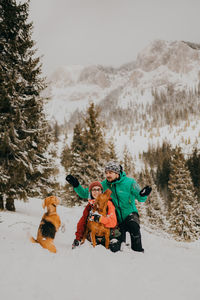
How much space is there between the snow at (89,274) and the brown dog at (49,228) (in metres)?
0.15

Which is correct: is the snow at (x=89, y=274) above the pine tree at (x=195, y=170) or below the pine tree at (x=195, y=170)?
above

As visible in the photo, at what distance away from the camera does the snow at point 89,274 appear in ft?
9.37

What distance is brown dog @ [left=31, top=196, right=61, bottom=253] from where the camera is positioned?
4.15m

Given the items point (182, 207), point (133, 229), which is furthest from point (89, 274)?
point (182, 207)

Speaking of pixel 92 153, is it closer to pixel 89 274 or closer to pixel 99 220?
pixel 99 220

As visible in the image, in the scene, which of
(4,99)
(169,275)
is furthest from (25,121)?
(169,275)

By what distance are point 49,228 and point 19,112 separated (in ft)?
20.1

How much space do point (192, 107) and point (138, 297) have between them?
195303 millimetres

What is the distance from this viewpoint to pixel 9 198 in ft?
30.7

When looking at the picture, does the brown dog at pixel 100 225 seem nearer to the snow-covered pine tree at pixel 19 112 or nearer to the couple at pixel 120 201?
the couple at pixel 120 201

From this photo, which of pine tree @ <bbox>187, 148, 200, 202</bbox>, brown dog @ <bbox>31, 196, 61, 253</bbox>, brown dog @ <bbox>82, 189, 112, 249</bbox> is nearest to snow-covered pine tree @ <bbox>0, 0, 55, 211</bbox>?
brown dog @ <bbox>31, 196, 61, 253</bbox>

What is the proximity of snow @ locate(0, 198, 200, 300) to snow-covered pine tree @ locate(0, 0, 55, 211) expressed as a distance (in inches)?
182

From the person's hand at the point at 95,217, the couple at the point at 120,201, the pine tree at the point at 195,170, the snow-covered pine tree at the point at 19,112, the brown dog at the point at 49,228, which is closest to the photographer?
the brown dog at the point at 49,228

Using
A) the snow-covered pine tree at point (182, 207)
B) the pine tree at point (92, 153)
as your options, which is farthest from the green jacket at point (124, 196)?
the snow-covered pine tree at point (182, 207)
